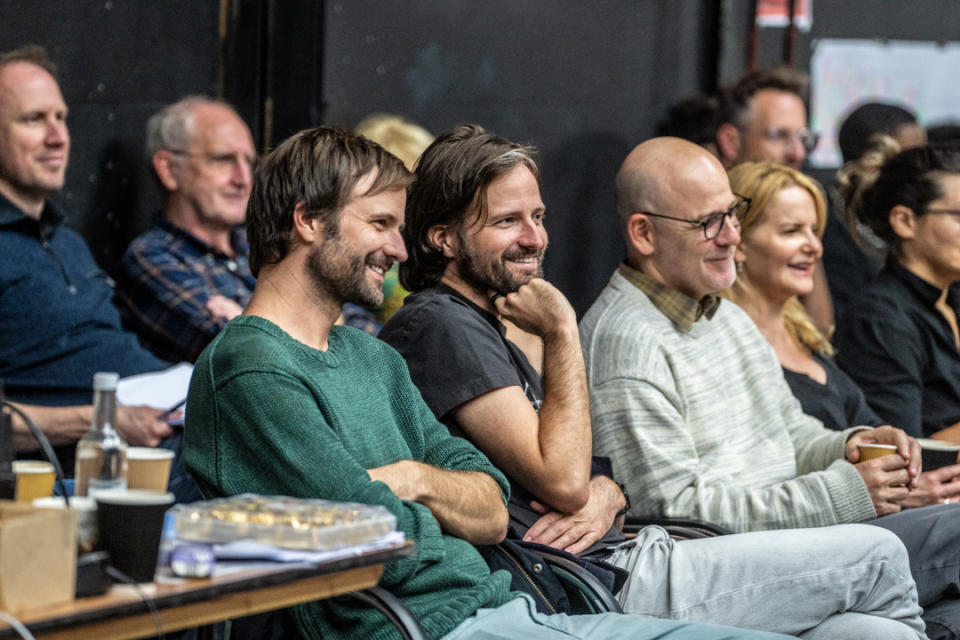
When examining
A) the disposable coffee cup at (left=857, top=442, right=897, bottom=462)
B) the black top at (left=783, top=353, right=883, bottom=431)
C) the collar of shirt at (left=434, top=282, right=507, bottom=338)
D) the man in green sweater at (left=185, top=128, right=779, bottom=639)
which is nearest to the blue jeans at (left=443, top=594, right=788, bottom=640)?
the man in green sweater at (left=185, top=128, right=779, bottom=639)

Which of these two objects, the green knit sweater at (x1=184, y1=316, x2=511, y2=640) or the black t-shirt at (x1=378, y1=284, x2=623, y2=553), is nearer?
the green knit sweater at (x1=184, y1=316, x2=511, y2=640)

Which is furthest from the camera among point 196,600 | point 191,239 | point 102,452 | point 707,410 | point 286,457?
point 191,239

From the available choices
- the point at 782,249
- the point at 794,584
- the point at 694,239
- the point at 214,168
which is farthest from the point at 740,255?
the point at 214,168

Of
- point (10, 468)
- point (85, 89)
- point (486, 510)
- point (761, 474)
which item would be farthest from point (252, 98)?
point (10, 468)

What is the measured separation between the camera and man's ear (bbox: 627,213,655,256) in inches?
144

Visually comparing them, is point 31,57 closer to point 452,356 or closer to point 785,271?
point 452,356

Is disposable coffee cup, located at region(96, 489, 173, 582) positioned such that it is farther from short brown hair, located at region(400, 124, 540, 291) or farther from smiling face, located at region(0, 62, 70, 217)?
smiling face, located at region(0, 62, 70, 217)

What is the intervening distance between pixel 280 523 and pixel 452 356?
1.01 m

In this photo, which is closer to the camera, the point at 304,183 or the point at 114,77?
the point at 304,183

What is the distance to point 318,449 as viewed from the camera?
225cm

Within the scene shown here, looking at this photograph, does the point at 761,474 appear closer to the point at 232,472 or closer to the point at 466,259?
the point at 466,259

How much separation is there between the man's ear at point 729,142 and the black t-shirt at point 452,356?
318 cm

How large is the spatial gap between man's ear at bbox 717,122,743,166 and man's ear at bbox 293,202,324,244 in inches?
144

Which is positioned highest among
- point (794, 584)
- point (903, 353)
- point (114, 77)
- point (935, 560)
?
point (114, 77)
